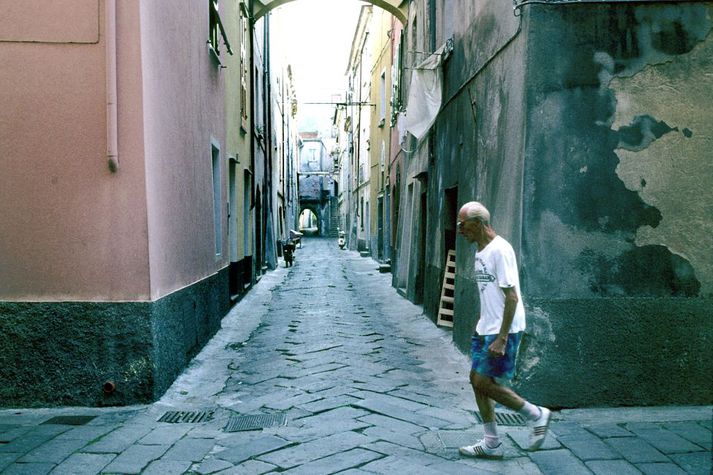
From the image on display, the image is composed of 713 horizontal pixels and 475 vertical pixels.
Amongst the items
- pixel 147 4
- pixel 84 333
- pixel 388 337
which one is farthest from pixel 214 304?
pixel 147 4

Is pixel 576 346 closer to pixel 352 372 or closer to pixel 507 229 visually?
pixel 507 229

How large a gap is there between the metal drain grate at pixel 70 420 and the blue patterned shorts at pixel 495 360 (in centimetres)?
279

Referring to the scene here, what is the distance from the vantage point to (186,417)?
508 cm

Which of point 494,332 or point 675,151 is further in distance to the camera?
point 675,151

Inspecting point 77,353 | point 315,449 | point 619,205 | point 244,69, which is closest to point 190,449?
point 315,449

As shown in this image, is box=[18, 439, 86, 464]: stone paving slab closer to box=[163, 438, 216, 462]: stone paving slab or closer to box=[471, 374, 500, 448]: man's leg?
box=[163, 438, 216, 462]: stone paving slab

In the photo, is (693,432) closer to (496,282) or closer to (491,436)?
(491,436)

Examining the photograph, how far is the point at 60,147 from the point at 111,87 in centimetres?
60

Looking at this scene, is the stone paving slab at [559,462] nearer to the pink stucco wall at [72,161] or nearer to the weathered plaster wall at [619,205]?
the weathered plaster wall at [619,205]

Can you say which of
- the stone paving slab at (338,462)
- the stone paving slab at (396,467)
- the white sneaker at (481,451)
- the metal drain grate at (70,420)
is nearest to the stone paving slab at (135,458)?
the metal drain grate at (70,420)

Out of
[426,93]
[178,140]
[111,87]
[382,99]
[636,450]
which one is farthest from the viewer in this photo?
[382,99]

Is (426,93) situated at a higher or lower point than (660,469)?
higher

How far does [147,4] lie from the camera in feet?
17.9

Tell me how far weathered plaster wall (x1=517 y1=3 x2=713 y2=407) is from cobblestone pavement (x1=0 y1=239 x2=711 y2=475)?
1.24 ft
